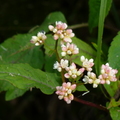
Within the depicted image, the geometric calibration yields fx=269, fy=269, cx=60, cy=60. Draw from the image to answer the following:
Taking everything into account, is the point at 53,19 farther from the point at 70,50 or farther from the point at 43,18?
the point at 43,18

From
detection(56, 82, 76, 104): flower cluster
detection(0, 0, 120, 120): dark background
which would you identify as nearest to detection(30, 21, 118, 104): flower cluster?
detection(56, 82, 76, 104): flower cluster

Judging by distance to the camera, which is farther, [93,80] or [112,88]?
[112,88]

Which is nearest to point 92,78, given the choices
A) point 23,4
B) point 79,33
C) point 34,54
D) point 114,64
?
point 114,64

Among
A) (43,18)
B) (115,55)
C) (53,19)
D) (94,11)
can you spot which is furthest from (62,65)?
(43,18)

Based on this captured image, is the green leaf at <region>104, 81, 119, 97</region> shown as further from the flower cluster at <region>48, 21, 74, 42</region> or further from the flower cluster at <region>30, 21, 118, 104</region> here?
the flower cluster at <region>48, 21, 74, 42</region>

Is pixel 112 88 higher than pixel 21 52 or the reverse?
the reverse

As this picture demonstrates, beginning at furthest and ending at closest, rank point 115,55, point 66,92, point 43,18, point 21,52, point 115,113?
point 43,18, point 21,52, point 115,55, point 115,113, point 66,92

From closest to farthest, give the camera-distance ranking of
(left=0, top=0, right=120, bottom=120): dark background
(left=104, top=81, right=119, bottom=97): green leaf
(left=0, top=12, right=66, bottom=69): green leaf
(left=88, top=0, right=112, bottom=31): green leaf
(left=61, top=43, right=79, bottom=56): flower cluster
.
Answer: (left=61, top=43, right=79, bottom=56): flower cluster, (left=104, top=81, right=119, bottom=97): green leaf, (left=88, top=0, right=112, bottom=31): green leaf, (left=0, top=12, right=66, bottom=69): green leaf, (left=0, top=0, right=120, bottom=120): dark background
